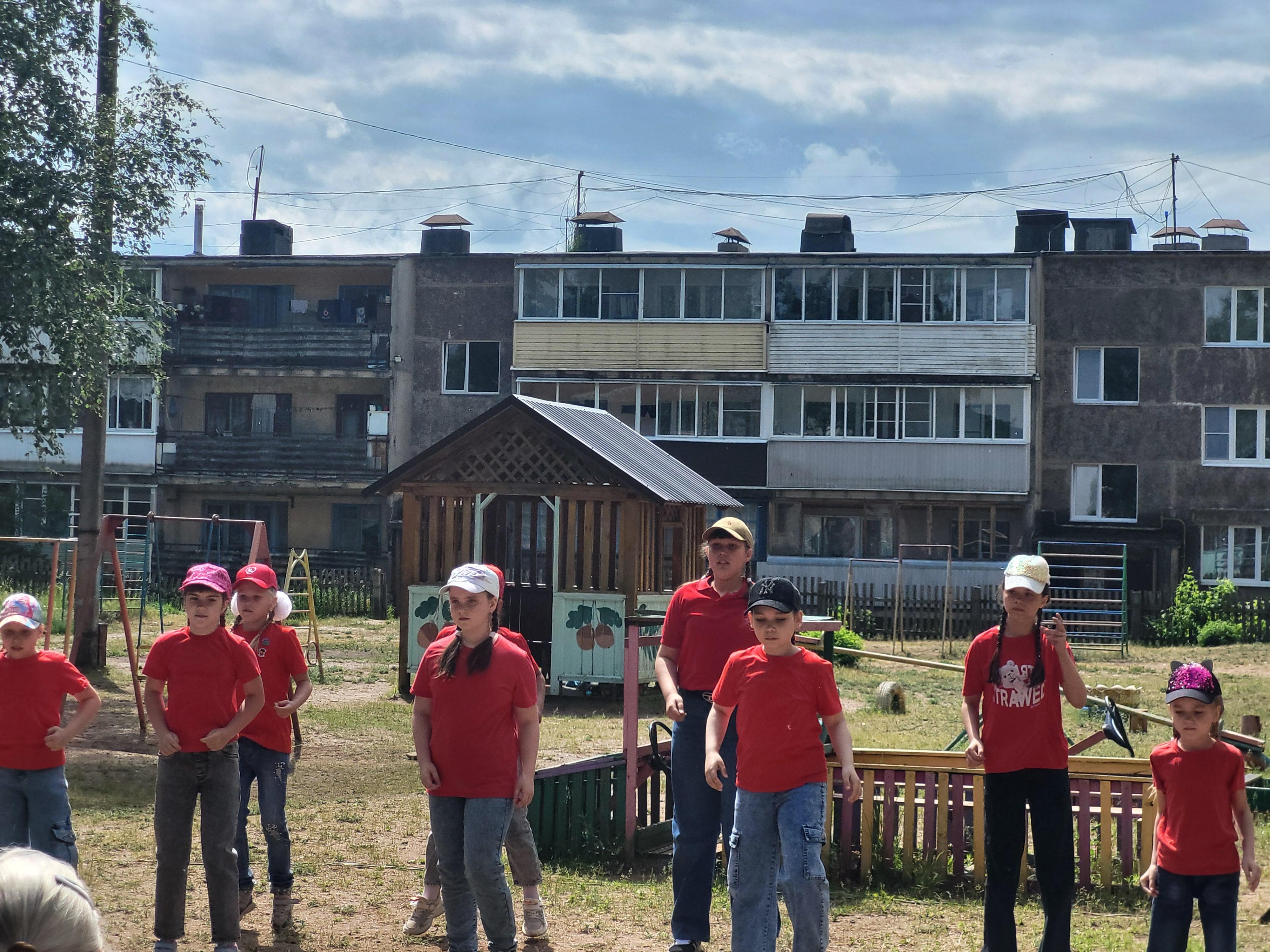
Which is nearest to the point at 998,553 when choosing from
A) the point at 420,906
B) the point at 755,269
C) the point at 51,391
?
the point at 755,269

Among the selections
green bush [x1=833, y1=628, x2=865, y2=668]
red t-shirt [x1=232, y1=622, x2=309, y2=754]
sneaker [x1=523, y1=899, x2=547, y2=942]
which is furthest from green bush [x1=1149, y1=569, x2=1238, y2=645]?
red t-shirt [x1=232, y1=622, x2=309, y2=754]

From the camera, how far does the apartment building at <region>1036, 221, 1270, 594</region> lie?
1367 inches

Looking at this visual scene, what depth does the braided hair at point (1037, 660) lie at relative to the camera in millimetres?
5922

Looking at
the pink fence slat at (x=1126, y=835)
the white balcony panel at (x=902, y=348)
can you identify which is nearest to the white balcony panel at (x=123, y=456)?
the white balcony panel at (x=902, y=348)

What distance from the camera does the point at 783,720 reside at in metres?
5.59

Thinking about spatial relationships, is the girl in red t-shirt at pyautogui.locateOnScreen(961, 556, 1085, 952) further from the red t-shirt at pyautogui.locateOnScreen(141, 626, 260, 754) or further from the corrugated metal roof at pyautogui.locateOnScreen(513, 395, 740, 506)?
the corrugated metal roof at pyautogui.locateOnScreen(513, 395, 740, 506)

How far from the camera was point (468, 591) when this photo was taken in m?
5.64

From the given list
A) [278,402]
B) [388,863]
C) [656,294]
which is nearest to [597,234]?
[656,294]

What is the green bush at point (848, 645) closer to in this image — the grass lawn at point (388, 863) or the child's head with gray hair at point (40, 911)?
the grass lawn at point (388, 863)

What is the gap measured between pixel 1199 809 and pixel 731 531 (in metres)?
2.30

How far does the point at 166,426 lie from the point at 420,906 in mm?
35280

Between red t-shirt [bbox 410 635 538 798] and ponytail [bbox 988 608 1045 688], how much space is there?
2.01m

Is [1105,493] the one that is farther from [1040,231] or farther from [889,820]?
[889,820]

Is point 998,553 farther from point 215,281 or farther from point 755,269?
point 215,281
